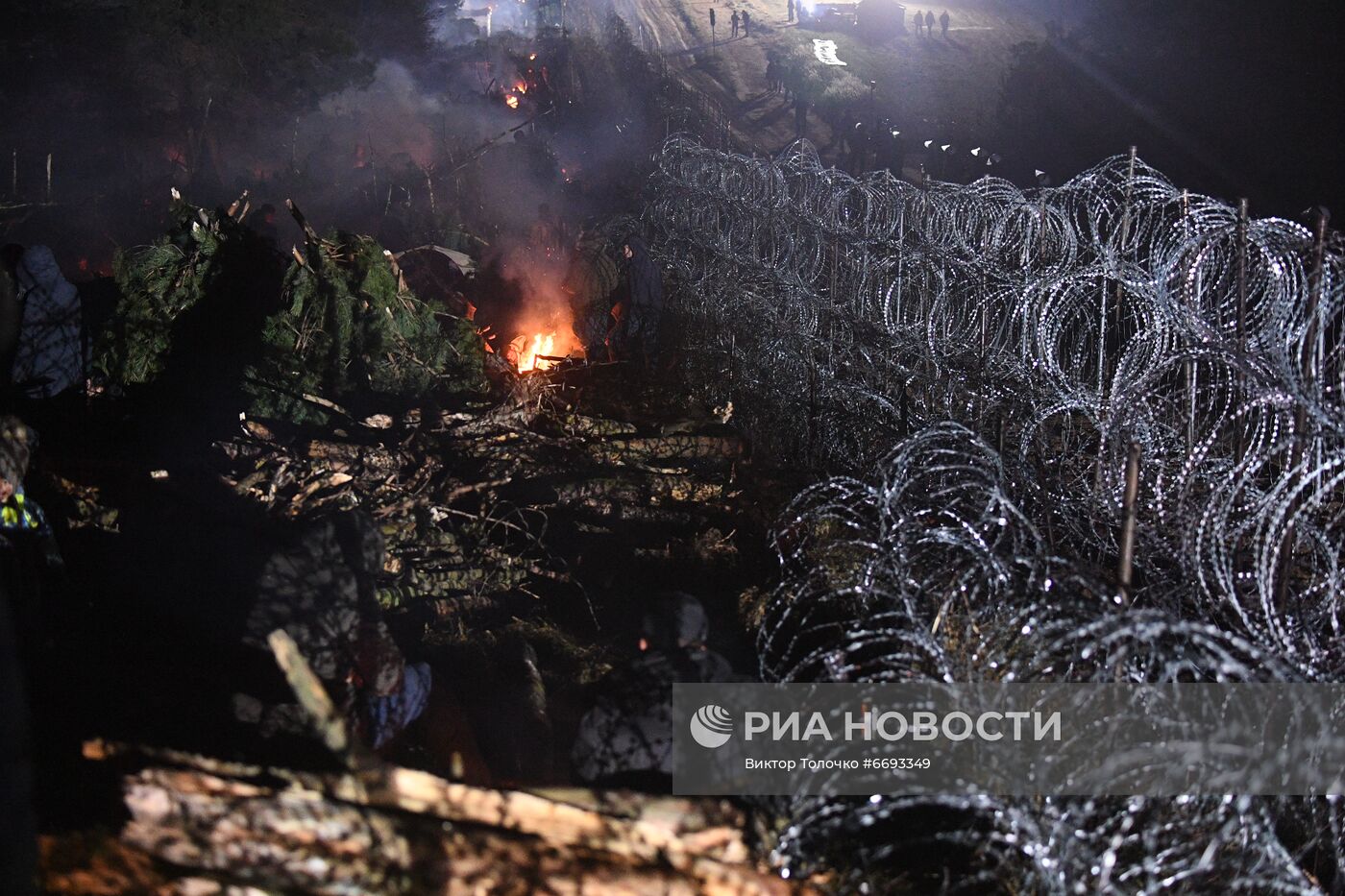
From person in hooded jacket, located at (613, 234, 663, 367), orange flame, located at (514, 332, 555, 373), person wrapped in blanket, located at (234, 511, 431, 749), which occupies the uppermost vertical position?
person in hooded jacket, located at (613, 234, 663, 367)

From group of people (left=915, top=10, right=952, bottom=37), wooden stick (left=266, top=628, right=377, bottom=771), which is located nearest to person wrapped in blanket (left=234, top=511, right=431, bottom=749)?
wooden stick (left=266, top=628, right=377, bottom=771)

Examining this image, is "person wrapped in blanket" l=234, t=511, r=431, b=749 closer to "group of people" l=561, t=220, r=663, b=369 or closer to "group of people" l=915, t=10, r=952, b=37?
"group of people" l=561, t=220, r=663, b=369

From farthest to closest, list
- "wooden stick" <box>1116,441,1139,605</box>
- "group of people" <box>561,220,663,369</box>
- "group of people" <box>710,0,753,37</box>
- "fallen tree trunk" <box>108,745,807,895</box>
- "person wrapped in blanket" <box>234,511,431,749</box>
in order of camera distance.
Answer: "group of people" <box>710,0,753,37</box> < "group of people" <box>561,220,663,369</box> < "person wrapped in blanket" <box>234,511,431,749</box> < "wooden stick" <box>1116,441,1139,605</box> < "fallen tree trunk" <box>108,745,807,895</box>

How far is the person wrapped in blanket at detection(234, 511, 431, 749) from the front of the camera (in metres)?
4.35

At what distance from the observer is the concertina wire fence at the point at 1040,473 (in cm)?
343

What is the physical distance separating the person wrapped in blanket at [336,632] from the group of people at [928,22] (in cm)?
3475

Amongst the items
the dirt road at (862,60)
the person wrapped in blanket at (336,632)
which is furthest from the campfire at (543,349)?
the dirt road at (862,60)

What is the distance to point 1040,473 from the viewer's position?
225 inches

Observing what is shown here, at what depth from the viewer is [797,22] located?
37031 mm

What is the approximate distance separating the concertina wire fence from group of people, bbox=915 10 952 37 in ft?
88.9

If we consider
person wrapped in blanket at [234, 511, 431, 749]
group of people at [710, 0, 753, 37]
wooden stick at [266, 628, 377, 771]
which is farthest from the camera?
group of people at [710, 0, 753, 37]

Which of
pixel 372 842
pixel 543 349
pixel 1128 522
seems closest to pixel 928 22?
pixel 543 349

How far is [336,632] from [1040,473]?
3.90 m

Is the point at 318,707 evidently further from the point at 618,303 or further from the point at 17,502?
the point at 618,303
